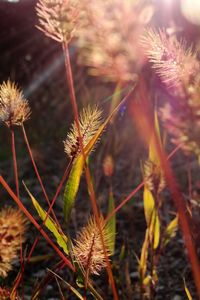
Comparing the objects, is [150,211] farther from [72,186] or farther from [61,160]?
[61,160]

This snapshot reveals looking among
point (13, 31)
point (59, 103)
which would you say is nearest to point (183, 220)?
point (59, 103)

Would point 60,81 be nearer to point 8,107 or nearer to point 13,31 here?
point 13,31

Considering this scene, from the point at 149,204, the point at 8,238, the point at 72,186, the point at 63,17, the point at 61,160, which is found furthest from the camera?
the point at 61,160

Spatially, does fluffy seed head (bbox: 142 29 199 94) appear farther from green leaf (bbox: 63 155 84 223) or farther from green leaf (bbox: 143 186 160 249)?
green leaf (bbox: 143 186 160 249)

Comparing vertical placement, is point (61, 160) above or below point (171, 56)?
above

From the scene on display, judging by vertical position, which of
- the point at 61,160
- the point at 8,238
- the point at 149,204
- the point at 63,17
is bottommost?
the point at 8,238

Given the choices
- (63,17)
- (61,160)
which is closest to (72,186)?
(63,17)

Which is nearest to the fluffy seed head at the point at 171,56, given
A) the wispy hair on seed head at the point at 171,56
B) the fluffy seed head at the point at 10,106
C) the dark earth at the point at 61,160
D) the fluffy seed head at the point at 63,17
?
the wispy hair on seed head at the point at 171,56

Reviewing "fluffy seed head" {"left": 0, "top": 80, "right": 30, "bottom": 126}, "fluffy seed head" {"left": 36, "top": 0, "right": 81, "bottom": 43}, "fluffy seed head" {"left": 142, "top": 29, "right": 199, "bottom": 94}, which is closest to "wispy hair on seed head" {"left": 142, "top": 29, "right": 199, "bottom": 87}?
"fluffy seed head" {"left": 142, "top": 29, "right": 199, "bottom": 94}

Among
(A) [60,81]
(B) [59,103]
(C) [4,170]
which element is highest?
(A) [60,81]

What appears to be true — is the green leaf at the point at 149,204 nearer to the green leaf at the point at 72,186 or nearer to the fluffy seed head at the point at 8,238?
the green leaf at the point at 72,186

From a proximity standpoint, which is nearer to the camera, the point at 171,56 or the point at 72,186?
the point at 171,56
